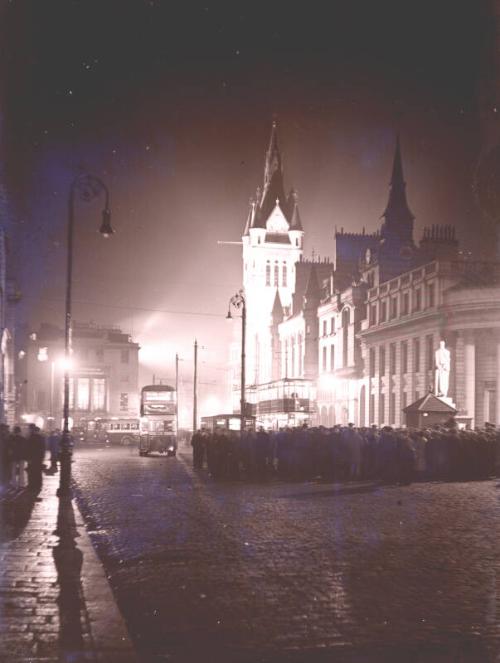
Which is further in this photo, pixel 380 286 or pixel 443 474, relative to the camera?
pixel 380 286

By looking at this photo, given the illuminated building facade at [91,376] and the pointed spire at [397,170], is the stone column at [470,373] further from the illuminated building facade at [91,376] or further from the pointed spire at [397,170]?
the illuminated building facade at [91,376]

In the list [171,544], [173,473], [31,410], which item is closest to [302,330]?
[31,410]

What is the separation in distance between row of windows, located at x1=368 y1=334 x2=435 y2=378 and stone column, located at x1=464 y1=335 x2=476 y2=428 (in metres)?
3.04

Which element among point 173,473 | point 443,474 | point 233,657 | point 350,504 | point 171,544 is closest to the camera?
point 233,657

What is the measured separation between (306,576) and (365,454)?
49.2 feet

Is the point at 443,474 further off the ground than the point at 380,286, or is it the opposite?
the point at 380,286

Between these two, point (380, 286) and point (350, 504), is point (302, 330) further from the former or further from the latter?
point (350, 504)

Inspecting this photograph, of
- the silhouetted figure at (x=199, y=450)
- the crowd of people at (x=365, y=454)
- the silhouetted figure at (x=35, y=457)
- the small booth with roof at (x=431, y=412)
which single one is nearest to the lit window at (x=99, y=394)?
the silhouetted figure at (x=199, y=450)

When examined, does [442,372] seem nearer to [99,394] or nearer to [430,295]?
[430,295]

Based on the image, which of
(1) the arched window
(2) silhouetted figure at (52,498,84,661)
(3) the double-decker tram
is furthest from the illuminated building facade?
(2) silhouetted figure at (52,498,84,661)

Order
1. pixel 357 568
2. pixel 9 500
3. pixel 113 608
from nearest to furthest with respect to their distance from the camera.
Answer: pixel 113 608 → pixel 357 568 → pixel 9 500

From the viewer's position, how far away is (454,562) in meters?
9.92

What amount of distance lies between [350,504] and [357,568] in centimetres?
720

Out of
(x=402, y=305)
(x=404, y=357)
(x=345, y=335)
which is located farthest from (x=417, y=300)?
(x=345, y=335)
